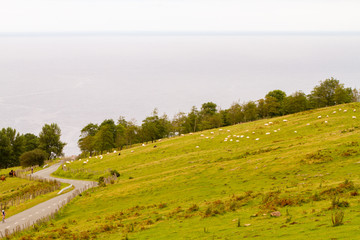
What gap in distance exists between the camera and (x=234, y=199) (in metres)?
32.0

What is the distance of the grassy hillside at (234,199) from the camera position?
22.0 metres

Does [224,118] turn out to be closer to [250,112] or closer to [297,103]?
[250,112]

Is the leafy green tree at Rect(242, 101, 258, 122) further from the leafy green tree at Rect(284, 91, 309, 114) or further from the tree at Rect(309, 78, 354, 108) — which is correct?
the tree at Rect(309, 78, 354, 108)

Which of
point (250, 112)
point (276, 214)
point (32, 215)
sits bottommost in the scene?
point (32, 215)

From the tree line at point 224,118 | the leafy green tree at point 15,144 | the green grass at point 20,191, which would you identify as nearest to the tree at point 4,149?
the leafy green tree at point 15,144

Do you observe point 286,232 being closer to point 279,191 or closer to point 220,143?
point 279,191

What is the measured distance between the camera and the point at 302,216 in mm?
22266

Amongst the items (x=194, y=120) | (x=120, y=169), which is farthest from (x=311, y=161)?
(x=194, y=120)

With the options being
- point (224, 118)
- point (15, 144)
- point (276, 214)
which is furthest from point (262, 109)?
point (276, 214)

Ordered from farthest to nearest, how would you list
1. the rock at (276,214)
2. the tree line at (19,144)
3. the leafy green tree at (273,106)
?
the leafy green tree at (273,106) < the tree line at (19,144) < the rock at (276,214)

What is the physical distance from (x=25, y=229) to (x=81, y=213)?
780 centimetres

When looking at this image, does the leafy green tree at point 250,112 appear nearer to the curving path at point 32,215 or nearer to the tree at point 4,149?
the curving path at point 32,215

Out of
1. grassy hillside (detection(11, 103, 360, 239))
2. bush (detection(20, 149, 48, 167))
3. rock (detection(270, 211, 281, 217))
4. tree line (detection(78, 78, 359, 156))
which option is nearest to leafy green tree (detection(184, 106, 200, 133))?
tree line (detection(78, 78, 359, 156))

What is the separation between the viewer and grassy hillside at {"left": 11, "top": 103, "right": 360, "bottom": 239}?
22047mm
